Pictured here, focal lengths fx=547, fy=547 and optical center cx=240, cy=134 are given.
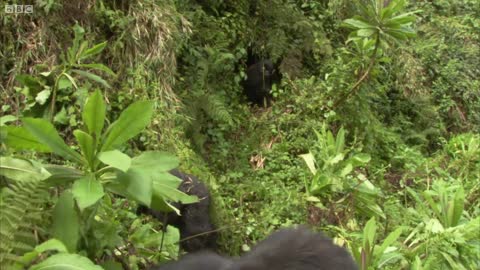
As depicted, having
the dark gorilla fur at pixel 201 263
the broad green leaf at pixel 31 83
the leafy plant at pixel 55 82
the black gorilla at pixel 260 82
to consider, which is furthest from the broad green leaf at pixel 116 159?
the black gorilla at pixel 260 82

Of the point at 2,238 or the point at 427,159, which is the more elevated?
the point at 2,238

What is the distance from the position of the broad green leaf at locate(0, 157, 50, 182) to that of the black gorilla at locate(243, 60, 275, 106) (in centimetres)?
435

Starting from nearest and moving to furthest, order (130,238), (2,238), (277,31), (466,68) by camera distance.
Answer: (2,238), (130,238), (277,31), (466,68)

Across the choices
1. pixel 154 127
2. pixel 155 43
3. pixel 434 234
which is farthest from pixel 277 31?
pixel 434 234

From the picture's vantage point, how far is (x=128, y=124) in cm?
180

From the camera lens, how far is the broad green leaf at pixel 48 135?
1.64 metres

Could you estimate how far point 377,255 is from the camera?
3.06 m

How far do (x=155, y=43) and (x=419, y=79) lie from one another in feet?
12.9

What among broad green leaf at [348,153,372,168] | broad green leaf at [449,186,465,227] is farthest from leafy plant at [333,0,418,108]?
broad green leaf at [449,186,465,227]

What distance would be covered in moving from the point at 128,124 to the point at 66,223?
0.38m

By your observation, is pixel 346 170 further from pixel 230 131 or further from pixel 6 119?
pixel 6 119

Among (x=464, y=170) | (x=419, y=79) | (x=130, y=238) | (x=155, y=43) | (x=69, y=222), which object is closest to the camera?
(x=69, y=222)

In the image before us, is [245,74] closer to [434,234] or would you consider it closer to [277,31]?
[277,31]

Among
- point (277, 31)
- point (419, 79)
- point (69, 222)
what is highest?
point (69, 222)
